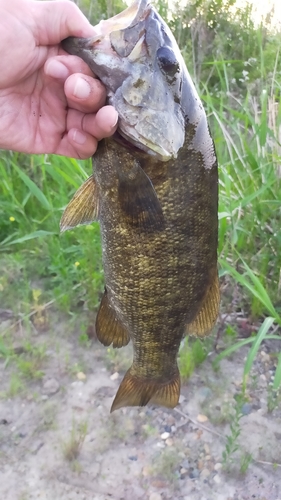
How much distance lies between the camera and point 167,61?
1330mm

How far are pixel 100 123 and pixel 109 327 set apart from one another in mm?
826

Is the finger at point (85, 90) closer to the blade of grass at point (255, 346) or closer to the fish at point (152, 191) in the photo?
the fish at point (152, 191)

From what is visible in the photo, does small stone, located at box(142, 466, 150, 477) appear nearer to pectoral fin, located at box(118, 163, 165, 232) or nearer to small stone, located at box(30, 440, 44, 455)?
small stone, located at box(30, 440, 44, 455)

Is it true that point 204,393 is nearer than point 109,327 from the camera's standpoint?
No

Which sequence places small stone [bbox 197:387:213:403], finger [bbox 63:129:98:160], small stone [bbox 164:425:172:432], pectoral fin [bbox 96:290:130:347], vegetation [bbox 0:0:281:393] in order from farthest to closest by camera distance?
vegetation [bbox 0:0:281:393] → small stone [bbox 197:387:213:403] → small stone [bbox 164:425:172:432] → pectoral fin [bbox 96:290:130:347] → finger [bbox 63:129:98:160]

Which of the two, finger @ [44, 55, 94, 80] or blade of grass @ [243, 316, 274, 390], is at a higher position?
finger @ [44, 55, 94, 80]

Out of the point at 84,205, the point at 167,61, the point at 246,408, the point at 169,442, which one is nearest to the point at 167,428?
the point at 169,442

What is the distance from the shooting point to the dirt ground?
2123 millimetres

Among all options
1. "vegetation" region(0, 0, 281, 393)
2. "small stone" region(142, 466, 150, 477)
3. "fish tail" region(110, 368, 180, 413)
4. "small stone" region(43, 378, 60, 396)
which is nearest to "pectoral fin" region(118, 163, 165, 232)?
"fish tail" region(110, 368, 180, 413)

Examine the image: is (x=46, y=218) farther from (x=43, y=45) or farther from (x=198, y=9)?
(x=198, y=9)

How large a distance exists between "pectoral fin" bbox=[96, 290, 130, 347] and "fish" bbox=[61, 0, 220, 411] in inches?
1.4

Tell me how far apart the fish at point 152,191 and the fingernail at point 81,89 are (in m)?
0.07

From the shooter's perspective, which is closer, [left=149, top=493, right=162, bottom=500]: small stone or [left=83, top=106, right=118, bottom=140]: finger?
[left=83, top=106, right=118, bottom=140]: finger

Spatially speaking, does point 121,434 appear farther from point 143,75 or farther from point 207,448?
point 143,75
